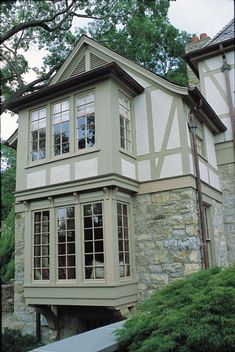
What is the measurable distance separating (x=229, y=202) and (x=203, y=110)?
2.94 metres

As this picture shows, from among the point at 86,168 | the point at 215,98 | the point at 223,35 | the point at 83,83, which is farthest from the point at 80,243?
the point at 223,35

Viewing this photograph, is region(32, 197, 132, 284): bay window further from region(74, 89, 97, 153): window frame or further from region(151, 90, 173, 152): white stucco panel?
region(151, 90, 173, 152): white stucco panel

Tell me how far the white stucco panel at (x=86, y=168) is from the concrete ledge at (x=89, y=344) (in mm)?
5176

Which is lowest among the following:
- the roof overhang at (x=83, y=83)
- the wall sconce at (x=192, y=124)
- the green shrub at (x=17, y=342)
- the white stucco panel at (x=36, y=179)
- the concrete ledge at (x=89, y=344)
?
the green shrub at (x=17, y=342)

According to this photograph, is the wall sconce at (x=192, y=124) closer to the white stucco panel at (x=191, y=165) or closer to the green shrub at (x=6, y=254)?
the white stucco panel at (x=191, y=165)

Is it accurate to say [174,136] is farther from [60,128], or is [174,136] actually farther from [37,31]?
[37,31]

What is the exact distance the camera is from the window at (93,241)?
7.55 meters

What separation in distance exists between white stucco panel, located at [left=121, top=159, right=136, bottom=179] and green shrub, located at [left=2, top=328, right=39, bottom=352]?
15.5 ft

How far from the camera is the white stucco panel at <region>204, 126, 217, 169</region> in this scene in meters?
10.1

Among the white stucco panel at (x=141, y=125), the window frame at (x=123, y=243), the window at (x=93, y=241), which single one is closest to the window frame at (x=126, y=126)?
the white stucco panel at (x=141, y=125)

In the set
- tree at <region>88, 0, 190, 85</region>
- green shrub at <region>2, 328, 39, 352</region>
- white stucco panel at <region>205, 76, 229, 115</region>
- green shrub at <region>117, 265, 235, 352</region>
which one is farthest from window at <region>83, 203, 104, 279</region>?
tree at <region>88, 0, 190, 85</region>

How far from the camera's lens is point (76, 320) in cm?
837

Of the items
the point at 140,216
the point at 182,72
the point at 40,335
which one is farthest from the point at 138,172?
the point at 182,72

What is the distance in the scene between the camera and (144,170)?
8.55 m
